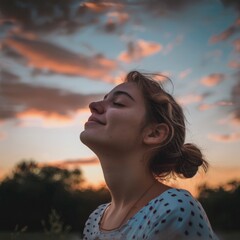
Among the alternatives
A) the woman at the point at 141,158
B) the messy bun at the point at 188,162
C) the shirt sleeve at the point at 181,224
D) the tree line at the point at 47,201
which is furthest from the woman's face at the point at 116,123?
the tree line at the point at 47,201

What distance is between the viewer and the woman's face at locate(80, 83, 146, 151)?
2279 millimetres

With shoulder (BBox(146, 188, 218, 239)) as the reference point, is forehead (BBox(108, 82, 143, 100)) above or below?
above

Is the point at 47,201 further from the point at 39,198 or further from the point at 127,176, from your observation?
the point at 127,176

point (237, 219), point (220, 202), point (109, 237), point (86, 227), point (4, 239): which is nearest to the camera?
point (109, 237)

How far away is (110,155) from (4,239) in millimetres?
2316

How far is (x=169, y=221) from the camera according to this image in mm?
1906

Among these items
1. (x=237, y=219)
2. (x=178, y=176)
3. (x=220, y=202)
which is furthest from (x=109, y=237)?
(x=237, y=219)

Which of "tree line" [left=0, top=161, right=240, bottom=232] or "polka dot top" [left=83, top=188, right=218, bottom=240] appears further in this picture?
"tree line" [left=0, top=161, right=240, bottom=232]

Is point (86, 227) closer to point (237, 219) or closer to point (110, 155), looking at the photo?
point (110, 155)

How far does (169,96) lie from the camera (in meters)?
2.60

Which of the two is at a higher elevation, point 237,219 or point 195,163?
point 195,163

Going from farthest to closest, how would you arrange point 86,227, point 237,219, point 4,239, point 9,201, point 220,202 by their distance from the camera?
point 9,201
point 237,219
point 220,202
point 4,239
point 86,227

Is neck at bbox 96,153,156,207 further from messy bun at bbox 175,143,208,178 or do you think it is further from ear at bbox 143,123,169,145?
messy bun at bbox 175,143,208,178

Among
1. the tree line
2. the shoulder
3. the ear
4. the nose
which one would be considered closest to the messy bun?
the ear
